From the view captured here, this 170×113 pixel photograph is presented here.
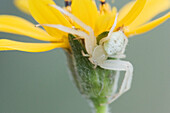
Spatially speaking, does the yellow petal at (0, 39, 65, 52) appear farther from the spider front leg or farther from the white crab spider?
the spider front leg

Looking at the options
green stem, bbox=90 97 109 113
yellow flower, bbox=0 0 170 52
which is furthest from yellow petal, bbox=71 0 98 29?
green stem, bbox=90 97 109 113

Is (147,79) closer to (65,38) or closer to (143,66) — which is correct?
(143,66)

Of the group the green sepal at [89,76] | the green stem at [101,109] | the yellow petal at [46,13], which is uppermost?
the yellow petal at [46,13]

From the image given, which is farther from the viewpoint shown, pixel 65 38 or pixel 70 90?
pixel 70 90

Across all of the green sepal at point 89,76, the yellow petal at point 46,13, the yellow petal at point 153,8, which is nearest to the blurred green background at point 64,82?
the yellow petal at point 153,8

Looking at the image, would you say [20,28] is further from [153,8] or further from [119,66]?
[153,8]

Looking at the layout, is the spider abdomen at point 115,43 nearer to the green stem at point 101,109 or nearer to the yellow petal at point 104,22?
the yellow petal at point 104,22

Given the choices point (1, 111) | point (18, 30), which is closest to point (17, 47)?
point (18, 30)
